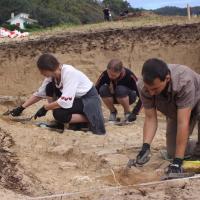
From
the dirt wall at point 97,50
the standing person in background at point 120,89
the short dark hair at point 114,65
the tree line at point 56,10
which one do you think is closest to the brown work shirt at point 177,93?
the short dark hair at point 114,65

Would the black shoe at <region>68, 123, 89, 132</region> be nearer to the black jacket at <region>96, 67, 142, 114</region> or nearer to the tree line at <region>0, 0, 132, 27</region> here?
the black jacket at <region>96, 67, 142, 114</region>

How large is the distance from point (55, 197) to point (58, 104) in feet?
8.52

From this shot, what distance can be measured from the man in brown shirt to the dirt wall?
8.30m

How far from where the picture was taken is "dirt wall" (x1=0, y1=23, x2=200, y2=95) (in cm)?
1350

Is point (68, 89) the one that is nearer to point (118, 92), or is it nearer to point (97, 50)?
point (118, 92)

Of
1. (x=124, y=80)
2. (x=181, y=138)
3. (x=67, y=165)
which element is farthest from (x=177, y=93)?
(x=124, y=80)

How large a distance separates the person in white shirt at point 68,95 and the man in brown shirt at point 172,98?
166cm

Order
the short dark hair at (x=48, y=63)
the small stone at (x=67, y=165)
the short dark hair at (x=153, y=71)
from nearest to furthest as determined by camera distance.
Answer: the short dark hair at (x=153, y=71) → the small stone at (x=67, y=165) → the short dark hair at (x=48, y=63)

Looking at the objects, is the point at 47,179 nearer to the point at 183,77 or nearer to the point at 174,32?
the point at 183,77

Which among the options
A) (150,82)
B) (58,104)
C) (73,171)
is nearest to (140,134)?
(58,104)

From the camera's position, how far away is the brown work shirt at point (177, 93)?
4.93m

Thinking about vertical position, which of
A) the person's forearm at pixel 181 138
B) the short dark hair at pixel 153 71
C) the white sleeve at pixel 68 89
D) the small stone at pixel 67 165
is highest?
the short dark hair at pixel 153 71

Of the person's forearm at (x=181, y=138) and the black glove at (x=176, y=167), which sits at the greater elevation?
the person's forearm at (x=181, y=138)

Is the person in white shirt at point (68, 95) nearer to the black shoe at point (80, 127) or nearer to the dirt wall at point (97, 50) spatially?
the black shoe at point (80, 127)
